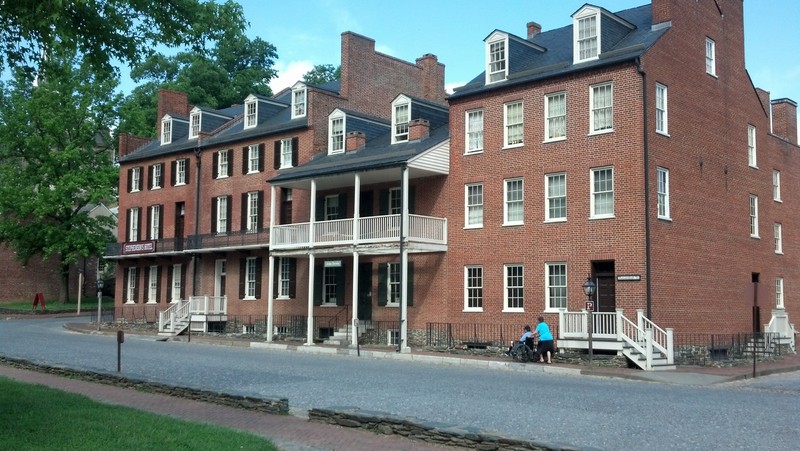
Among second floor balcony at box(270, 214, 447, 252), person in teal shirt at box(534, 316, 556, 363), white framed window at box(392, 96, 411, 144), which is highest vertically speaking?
white framed window at box(392, 96, 411, 144)

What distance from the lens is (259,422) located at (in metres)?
13.1

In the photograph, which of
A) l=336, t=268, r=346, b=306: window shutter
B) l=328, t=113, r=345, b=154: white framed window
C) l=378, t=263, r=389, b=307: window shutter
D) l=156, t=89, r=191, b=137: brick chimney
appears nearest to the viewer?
l=378, t=263, r=389, b=307: window shutter

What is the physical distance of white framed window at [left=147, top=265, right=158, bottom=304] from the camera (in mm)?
44656

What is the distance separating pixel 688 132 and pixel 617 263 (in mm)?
5766

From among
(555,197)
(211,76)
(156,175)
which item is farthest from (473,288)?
(211,76)

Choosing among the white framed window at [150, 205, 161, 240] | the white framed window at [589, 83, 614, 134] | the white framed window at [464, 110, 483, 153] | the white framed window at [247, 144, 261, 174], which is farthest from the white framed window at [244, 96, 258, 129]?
the white framed window at [589, 83, 614, 134]

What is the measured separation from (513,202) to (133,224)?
84.8 ft

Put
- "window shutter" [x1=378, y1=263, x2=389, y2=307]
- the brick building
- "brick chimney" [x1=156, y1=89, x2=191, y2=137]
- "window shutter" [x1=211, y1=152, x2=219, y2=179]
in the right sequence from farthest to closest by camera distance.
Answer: "brick chimney" [x1=156, y1=89, x2=191, y2=137] < "window shutter" [x1=211, y1=152, x2=219, y2=179] < "window shutter" [x1=378, y1=263, x2=389, y2=307] < the brick building

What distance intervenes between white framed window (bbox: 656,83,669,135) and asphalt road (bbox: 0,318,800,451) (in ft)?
27.8

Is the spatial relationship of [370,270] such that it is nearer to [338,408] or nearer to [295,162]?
[295,162]

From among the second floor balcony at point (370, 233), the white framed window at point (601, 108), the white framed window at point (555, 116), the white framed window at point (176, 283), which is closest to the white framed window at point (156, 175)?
the white framed window at point (176, 283)

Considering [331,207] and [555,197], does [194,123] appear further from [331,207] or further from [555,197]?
[555,197]

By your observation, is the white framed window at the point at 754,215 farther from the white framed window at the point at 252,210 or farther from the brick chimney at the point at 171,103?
the brick chimney at the point at 171,103

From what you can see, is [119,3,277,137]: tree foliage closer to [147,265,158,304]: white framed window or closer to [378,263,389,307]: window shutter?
[147,265,158,304]: white framed window
